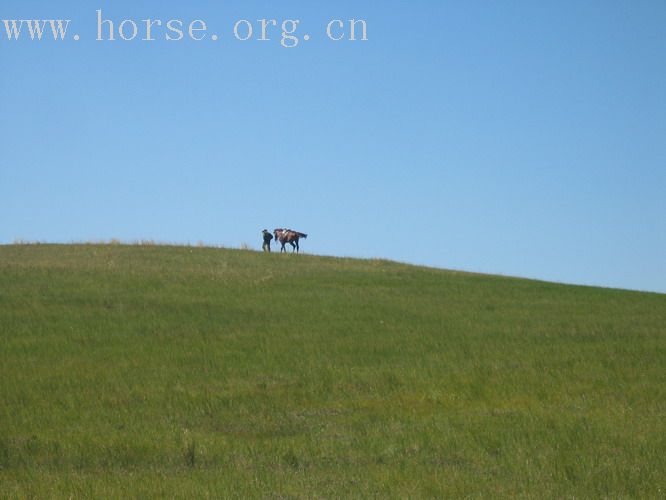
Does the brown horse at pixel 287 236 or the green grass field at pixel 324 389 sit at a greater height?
the brown horse at pixel 287 236

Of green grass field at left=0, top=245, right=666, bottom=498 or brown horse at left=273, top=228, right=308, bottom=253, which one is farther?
brown horse at left=273, top=228, right=308, bottom=253

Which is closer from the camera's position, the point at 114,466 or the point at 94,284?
the point at 114,466

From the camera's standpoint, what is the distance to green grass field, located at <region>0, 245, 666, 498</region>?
1262 cm

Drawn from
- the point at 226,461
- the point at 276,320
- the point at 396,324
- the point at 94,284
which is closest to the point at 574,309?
the point at 396,324

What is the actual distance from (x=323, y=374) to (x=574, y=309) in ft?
42.3

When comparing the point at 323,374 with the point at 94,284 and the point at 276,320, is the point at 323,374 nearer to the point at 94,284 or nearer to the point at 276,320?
the point at 276,320

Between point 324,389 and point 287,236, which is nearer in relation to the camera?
point 324,389

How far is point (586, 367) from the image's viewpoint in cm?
2086

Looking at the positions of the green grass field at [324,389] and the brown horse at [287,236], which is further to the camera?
the brown horse at [287,236]

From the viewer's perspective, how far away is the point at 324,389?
62.8 feet

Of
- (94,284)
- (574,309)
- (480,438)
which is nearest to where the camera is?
(480,438)

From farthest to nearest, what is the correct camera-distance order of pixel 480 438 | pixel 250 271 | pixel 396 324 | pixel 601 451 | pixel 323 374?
1. pixel 250 271
2. pixel 396 324
3. pixel 323 374
4. pixel 480 438
5. pixel 601 451

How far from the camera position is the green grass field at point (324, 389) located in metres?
12.6

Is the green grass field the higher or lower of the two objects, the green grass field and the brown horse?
the lower
